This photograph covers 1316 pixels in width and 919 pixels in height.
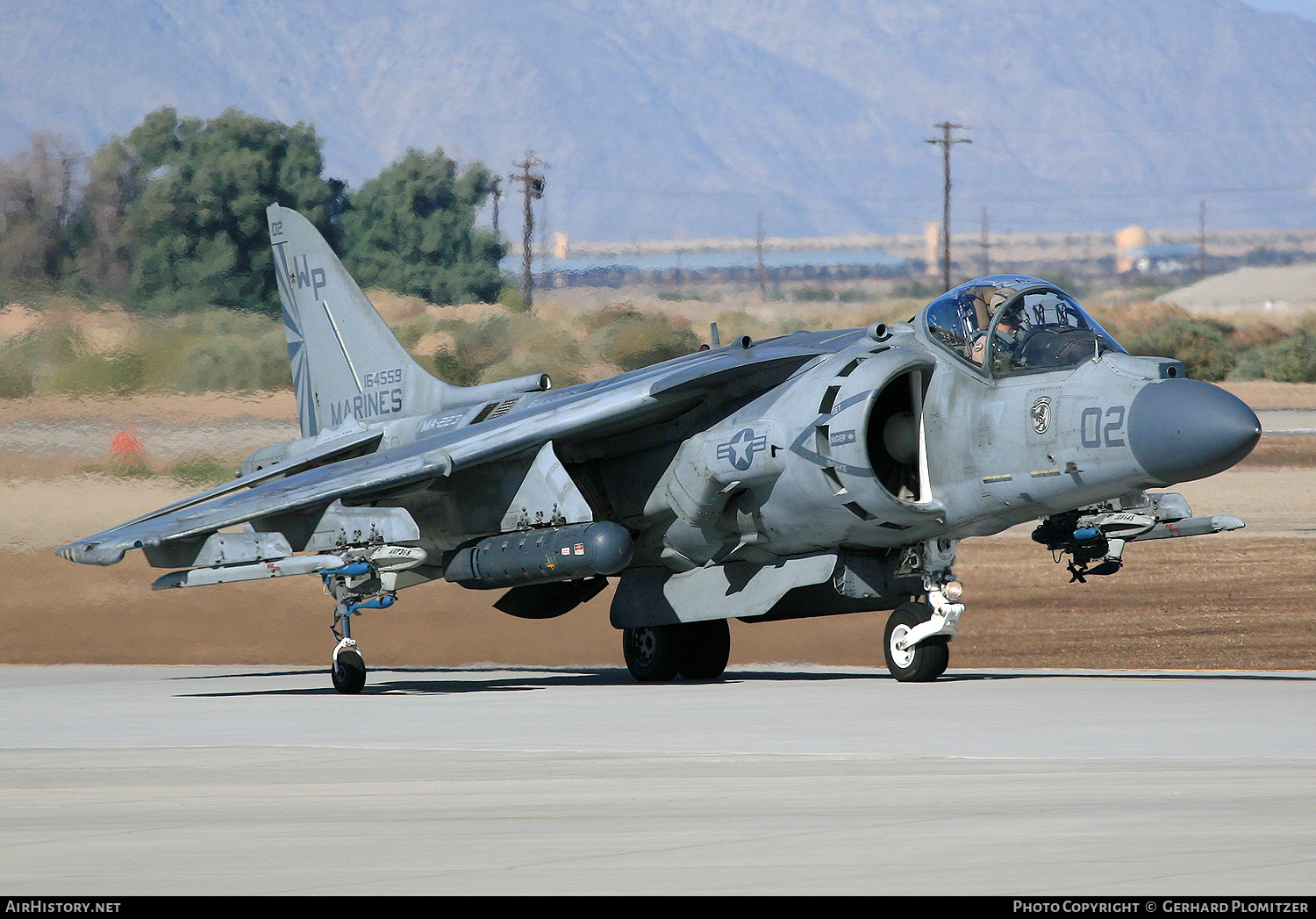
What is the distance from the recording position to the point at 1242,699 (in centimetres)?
1234

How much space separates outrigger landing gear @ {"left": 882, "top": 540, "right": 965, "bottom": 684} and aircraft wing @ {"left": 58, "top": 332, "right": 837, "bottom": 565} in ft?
→ 6.27

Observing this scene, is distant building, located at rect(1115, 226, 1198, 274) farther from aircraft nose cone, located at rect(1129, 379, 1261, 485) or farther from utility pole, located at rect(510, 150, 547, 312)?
aircraft nose cone, located at rect(1129, 379, 1261, 485)

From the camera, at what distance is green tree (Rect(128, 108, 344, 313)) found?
86.8ft

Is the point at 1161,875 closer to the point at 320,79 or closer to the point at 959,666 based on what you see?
the point at 959,666

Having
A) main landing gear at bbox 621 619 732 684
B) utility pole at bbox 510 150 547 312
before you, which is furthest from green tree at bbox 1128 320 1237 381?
main landing gear at bbox 621 619 732 684

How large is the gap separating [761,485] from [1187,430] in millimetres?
3535

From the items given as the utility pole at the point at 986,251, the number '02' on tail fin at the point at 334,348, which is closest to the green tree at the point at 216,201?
the number '02' on tail fin at the point at 334,348

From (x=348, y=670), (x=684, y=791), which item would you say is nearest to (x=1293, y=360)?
(x=348, y=670)

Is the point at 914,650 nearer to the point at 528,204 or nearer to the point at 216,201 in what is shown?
the point at 216,201

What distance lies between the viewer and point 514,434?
48.7ft
